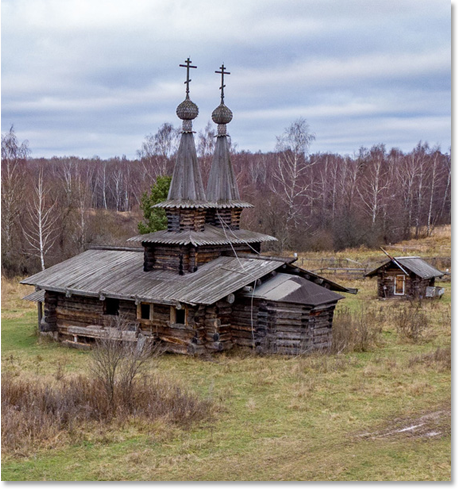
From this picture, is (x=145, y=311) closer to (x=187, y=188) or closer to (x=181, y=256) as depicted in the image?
(x=181, y=256)

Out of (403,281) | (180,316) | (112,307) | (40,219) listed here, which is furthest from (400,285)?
(40,219)

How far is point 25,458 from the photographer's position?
8.84 m

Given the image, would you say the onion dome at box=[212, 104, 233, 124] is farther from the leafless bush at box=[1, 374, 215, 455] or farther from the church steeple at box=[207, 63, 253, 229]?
the leafless bush at box=[1, 374, 215, 455]

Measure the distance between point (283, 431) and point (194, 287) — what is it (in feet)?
22.6

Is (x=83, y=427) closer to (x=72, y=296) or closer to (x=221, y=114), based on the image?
(x=72, y=296)

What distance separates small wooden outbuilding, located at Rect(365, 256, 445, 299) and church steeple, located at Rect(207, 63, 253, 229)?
9433 millimetres

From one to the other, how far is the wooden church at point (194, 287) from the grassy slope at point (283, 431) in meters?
1.02

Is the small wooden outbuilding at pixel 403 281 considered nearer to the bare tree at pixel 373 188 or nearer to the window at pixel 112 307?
the window at pixel 112 307

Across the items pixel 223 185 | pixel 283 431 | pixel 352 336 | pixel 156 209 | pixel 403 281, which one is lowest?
Result: pixel 283 431

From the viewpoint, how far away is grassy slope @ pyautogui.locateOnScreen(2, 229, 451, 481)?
28.9ft

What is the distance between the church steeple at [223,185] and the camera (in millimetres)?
20359

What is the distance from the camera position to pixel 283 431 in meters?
10.7

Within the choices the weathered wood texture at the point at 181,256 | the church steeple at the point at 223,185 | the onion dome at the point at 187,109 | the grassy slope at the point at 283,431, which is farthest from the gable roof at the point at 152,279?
the onion dome at the point at 187,109
